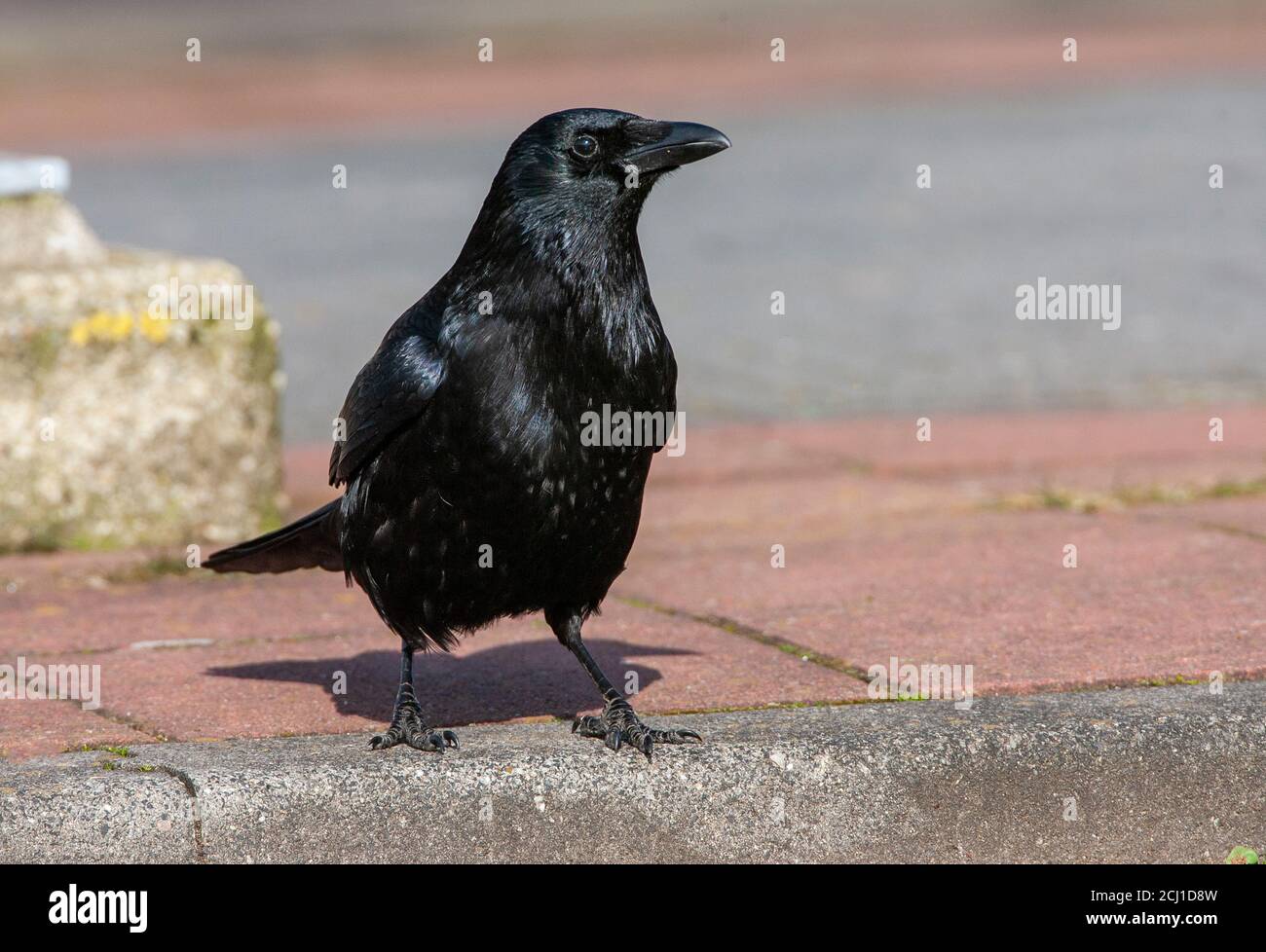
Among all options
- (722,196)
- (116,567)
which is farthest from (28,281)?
(722,196)

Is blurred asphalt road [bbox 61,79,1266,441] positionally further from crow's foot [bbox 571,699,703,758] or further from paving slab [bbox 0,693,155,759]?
crow's foot [bbox 571,699,703,758]

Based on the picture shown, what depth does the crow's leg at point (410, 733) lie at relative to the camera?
3436 mm

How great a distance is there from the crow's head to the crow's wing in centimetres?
34

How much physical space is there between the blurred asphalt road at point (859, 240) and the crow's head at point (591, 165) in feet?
14.4

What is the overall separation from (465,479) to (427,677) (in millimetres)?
872

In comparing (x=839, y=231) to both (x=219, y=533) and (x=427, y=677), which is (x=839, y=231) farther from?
(x=427, y=677)

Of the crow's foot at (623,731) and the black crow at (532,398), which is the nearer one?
the crow's foot at (623,731)

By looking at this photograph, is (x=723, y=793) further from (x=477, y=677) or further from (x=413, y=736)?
(x=477, y=677)

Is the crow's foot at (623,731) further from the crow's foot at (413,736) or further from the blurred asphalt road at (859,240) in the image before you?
the blurred asphalt road at (859,240)

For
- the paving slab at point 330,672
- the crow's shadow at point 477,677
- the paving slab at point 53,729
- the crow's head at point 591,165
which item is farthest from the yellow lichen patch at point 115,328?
the crow's head at point 591,165

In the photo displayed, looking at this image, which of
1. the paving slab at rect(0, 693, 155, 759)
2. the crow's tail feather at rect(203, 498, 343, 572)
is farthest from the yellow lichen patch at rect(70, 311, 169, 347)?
the paving slab at rect(0, 693, 155, 759)

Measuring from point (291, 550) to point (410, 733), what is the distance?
0.93 metres

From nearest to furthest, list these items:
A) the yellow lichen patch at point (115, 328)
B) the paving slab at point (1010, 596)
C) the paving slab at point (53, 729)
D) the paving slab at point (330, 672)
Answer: the paving slab at point (53, 729) < the paving slab at point (330, 672) < the paving slab at point (1010, 596) < the yellow lichen patch at point (115, 328)

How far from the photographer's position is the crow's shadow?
3.98 meters
